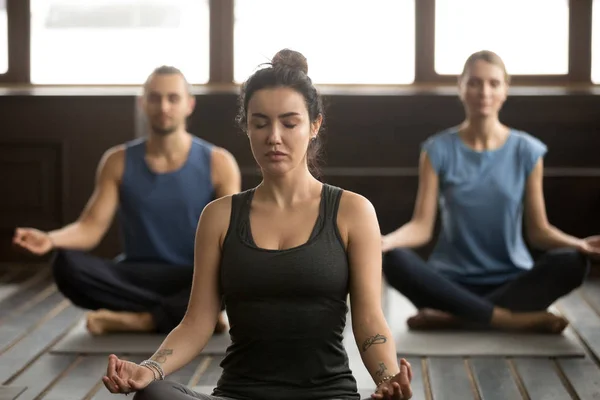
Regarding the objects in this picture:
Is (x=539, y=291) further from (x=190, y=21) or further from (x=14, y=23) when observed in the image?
(x=14, y=23)

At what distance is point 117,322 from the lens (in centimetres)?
393

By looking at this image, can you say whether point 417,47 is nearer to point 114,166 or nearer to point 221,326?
point 114,166

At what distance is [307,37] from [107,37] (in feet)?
3.63

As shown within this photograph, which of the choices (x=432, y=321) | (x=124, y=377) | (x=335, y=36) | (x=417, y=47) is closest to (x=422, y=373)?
(x=432, y=321)

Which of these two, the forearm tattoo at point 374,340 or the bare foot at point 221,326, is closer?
the forearm tattoo at point 374,340

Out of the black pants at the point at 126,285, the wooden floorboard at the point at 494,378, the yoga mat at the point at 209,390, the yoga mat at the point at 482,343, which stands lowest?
the wooden floorboard at the point at 494,378

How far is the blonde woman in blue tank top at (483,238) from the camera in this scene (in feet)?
12.8

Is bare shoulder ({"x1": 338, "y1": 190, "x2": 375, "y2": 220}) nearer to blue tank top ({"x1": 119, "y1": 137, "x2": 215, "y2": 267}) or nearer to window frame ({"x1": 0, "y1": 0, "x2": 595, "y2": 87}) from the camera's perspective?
blue tank top ({"x1": 119, "y1": 137, "x2": 215, "y2": 267})

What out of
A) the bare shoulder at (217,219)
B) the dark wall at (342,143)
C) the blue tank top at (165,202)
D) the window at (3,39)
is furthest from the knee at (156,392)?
the window at (3,39)

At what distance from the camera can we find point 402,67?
5.94 meters

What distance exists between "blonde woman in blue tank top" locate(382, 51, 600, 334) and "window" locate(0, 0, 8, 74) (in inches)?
116

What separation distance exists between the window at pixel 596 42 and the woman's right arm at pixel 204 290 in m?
4.12

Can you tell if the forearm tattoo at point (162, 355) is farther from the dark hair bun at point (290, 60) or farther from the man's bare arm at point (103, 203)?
the man's bare arm at point (103, 203)

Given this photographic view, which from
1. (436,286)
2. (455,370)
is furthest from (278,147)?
(436,286)
